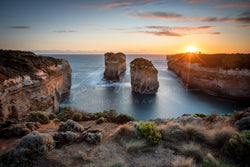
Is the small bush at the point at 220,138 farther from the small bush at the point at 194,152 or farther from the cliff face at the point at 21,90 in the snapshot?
the cliff face at the point at 21,90

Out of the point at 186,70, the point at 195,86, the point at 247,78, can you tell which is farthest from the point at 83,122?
the point at 186,70

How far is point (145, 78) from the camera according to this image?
30.7m

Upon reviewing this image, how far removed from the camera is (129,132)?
247 inches

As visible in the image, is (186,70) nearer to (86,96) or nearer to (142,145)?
→ (86,96)

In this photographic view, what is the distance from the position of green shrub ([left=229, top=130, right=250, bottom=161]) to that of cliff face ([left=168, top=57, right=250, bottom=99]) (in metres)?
29.1

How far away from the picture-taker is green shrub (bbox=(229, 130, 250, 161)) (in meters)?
3.90

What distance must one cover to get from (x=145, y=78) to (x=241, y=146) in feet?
Result: 88.3

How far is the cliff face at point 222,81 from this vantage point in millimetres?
25625

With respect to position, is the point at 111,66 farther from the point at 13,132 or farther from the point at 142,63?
the point at 13,132

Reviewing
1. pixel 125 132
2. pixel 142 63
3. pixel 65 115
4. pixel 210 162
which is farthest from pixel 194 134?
pixel 142 63

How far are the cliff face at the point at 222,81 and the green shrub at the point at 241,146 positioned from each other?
2914 centimetres

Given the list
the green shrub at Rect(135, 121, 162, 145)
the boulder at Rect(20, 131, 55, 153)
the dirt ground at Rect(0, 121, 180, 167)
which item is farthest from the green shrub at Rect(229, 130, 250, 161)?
the boulder at Rect(20, 131, 55, 153)

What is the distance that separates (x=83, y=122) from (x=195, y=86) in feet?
117

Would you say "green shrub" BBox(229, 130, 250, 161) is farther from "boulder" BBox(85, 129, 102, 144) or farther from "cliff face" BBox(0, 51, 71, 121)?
"cliff face" BBox(0, 51, 71, 121)
